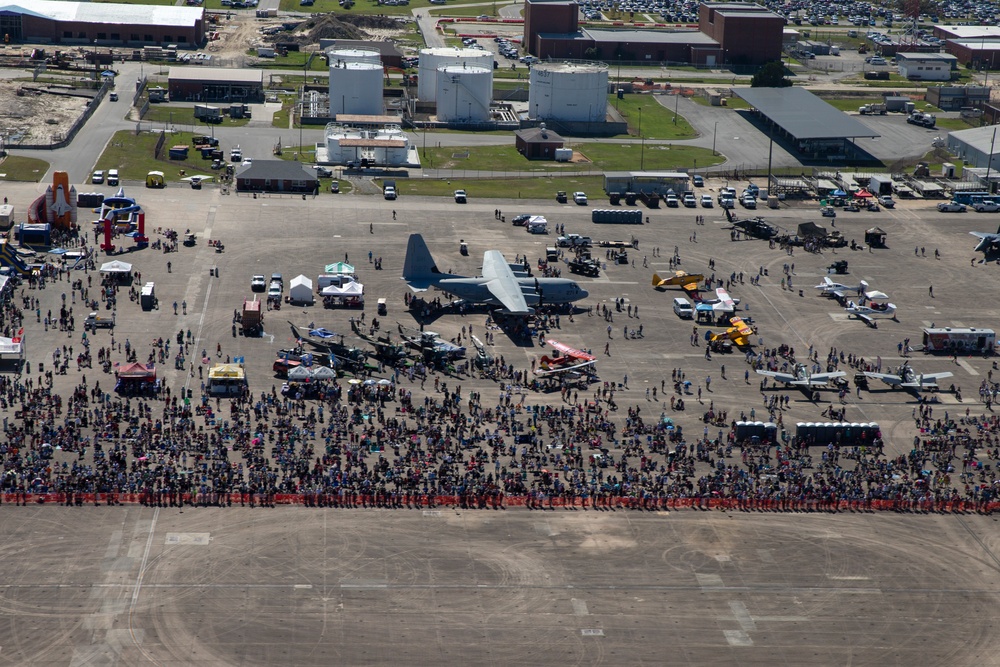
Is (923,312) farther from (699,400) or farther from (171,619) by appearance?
(171,619)

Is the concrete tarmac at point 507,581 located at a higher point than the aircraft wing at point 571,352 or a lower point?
lower

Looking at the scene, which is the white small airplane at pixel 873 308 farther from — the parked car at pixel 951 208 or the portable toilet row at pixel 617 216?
the parked car at pixel 951 208

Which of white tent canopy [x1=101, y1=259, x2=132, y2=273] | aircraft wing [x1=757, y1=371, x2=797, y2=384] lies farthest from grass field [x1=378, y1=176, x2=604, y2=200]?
aircraft wing [x1=757, y1=371, x2=797, y2=384]

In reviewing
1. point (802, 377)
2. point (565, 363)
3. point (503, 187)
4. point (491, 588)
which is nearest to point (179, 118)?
point (503, 187)

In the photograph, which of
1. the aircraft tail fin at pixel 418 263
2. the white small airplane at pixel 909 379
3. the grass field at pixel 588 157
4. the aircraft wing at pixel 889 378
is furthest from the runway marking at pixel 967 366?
the grass field at pixel 588 157

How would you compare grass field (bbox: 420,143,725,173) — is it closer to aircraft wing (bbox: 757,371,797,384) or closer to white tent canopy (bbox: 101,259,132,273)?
white tent canopy (bbox: 101,259,132,273)

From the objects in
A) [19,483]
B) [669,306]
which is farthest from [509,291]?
[19,483]
